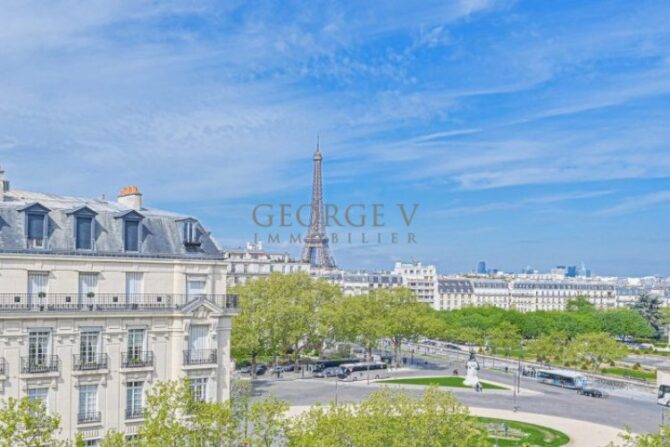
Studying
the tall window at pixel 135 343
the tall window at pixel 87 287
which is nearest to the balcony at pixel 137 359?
the tall window at pixel 135 343

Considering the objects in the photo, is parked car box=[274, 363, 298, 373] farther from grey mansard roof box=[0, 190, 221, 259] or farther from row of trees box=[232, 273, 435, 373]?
grey mansard roof box=[0, 190, 221, 259]

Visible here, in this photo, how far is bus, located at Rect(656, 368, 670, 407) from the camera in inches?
2822

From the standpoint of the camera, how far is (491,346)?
379 feet

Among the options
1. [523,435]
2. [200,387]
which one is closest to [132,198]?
[200,387]

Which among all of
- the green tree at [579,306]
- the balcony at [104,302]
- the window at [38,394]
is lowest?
the green tree at [579,306]

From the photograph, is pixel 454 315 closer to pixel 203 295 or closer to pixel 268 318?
pixel 268 318

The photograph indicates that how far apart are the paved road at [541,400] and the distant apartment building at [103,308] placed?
30.1m

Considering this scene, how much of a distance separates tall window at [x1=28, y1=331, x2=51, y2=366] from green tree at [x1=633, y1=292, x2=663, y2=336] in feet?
431

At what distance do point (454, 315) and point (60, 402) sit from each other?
113223 millimetres

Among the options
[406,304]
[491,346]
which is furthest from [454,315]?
[406,304]

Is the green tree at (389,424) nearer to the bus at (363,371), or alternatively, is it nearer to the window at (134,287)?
the window at (134,287)

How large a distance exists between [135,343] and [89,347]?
2.28 m

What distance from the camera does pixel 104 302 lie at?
3638cm

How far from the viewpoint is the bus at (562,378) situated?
268ft
